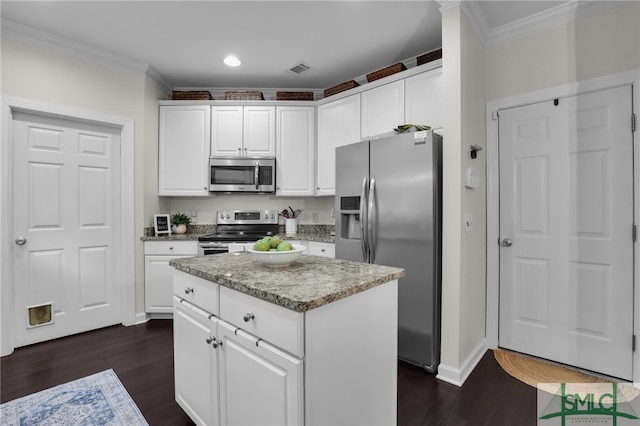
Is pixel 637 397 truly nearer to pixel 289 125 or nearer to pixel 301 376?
pixel 301 376

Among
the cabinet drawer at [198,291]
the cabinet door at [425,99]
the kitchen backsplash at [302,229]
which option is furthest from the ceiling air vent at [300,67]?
the cabinet drawer at [198,291]

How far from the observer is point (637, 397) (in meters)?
1.96

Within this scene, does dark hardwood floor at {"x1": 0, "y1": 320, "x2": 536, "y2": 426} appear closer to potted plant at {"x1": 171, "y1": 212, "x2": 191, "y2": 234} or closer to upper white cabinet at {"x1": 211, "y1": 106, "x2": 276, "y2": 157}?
potted plant at {"x1": 171, "y1": 212, "x2": 191, "y2": 234}

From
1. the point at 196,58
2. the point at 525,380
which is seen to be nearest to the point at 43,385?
the point at 196,58

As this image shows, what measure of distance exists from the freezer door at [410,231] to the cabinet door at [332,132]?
91 cm

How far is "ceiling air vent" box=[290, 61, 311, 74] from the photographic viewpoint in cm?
327

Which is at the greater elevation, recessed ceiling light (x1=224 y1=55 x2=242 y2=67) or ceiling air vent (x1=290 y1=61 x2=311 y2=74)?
ceiling air vent (x1=290 y1=61 x2=311 y2=74)

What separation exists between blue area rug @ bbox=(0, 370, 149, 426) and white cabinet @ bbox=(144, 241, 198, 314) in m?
1.16

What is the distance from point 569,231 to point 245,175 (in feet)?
10.1

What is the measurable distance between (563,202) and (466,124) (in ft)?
3.17

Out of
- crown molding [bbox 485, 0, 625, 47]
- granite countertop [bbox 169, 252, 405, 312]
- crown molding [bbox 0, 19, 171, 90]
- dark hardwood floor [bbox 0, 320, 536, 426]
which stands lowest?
dark hardwood floor [bbox 0, 320, 536, 426]

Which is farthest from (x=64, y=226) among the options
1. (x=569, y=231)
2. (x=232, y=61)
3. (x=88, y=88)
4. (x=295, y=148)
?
(x=569, y=231)

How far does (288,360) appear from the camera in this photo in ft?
3.49

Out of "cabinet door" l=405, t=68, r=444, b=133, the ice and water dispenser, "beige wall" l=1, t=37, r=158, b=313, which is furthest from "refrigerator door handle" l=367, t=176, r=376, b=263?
"beige wall" l=1, t=37, r=158, b=313
